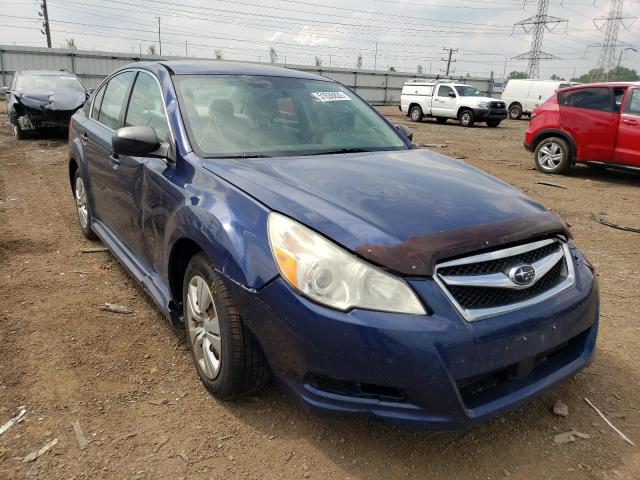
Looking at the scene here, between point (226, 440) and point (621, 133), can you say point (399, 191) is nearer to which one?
point (226, 440)

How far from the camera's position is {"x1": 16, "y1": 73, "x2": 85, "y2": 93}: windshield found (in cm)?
1187

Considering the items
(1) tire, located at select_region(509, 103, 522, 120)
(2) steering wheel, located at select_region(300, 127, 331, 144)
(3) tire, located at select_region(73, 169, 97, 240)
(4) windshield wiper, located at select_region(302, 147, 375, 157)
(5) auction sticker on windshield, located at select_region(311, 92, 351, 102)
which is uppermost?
(5) auction sticker on windshield, located at select_region(311, 92, 351, 102)

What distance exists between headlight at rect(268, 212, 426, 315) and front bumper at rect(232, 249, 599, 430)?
4 cm

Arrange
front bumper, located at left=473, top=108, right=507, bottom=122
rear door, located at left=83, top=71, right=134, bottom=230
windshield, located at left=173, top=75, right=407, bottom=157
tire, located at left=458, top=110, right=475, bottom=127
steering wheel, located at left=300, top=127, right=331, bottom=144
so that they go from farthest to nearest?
1. tire, located at left=458, top=110, right=475, bottom=127
2. front bumper, located at left=473, top=108, right=507, bottom=122
3. rear door, located at left=83, top=71, right=134, bottom=230
4. steering wheel, located at left=300, top=127, right=331, bottom=144
5. windshield, located at left=173, top=75, right=407, bottom=157

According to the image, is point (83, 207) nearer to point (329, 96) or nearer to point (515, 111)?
point (329, 96)

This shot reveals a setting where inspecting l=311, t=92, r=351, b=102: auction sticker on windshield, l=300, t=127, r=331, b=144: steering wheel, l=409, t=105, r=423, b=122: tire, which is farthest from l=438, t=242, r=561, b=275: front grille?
l=409, t=105, r=423, b=122: tire

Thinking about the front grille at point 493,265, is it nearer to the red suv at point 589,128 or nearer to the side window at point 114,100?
the side window at point 114,100

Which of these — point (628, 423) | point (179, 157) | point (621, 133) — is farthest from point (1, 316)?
point (621, 133)

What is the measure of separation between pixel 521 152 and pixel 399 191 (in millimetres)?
11956

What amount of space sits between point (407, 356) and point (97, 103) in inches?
150

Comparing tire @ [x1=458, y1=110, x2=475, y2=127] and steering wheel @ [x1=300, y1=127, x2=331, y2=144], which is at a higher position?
steering wheel @ [x1=300, y1=127, x2=331, y2=144]

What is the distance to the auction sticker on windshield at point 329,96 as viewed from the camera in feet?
11.4

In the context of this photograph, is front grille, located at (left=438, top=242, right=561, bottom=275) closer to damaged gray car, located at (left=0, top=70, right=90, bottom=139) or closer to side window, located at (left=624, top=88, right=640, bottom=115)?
side window, located at (left=624, top=88, right=640, bottom=115)

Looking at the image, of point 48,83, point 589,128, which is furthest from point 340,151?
point 48,83
